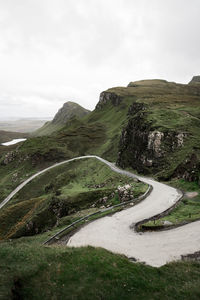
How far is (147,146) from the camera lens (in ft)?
179


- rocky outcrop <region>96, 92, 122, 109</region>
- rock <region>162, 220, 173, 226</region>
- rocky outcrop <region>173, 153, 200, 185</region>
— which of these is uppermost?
rocky outcrop <region>96, 92, 122, 109</region>

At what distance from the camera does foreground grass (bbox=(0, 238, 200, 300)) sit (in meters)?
13.2

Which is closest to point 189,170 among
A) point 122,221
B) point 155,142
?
point 155,142

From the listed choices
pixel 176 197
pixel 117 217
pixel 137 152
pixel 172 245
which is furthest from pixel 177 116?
pixel 172 245

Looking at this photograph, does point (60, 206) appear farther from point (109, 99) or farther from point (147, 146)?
point (109, 99)

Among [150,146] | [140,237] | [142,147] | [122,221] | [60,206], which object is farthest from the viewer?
[142,147]

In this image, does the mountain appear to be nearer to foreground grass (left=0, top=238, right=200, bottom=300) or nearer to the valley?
the valley

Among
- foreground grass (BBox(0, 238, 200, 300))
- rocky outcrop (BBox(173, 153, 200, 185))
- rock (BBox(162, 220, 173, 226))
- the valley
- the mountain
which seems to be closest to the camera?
foreground grass (BBox(0, 238, 200, 300))

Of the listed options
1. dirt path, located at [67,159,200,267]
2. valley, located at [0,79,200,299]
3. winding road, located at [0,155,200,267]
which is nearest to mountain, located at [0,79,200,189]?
valley, located at [0,79,200,299]

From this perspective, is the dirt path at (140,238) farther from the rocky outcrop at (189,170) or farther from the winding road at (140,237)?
the rocky outcrop at (189,170)

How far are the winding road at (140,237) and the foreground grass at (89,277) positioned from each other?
7.35 ft

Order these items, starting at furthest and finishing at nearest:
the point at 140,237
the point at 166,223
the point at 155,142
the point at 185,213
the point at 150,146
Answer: the point at 150,146 → the point at 155,142 → the point at 185,213 → the point at 166,223 → the point at 140,237

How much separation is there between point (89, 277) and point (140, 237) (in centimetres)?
847

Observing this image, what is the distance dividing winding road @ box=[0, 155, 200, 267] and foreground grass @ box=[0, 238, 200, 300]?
224 cm
